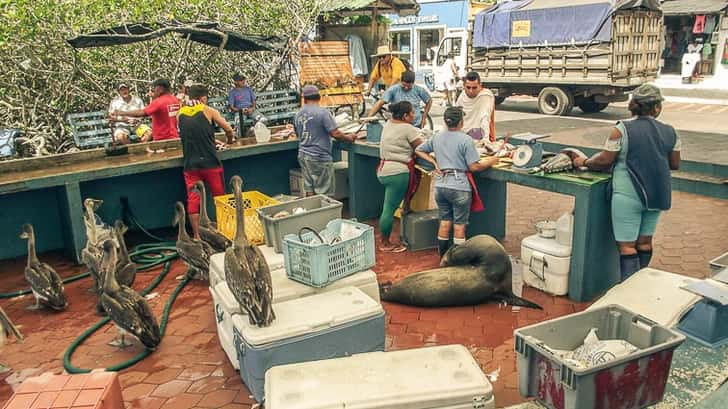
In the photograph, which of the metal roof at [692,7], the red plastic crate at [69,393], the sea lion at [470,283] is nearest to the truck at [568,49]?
the metal roof at [692,7]

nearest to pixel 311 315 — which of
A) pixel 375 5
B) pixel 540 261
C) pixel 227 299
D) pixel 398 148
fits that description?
→ pixel 227 299

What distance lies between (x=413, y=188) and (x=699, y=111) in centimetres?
1206

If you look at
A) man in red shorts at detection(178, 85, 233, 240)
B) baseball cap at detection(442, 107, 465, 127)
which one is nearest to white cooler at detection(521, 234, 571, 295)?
baseball cap at detection(442, 107, 465, 127)

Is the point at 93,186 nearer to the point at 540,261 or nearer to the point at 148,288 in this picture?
the point at 148,288

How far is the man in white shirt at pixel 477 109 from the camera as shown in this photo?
21.9 ft

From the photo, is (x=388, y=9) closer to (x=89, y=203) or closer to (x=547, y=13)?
(x=547, y=13)

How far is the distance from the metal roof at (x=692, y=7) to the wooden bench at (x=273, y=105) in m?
14.1

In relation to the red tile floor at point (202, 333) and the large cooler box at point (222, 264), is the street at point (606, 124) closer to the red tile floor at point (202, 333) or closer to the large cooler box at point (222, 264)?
the red tile floor at point (202, 333)

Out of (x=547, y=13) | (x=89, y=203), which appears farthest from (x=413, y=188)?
(x=547, y=13)

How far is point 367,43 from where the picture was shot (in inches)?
739

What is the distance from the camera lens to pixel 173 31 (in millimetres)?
8438

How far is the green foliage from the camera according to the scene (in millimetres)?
9109

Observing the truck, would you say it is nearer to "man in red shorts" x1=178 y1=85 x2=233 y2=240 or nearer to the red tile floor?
the red tile floor

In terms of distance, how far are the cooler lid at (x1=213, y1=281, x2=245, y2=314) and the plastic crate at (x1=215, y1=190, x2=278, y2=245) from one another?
70.4 inches
